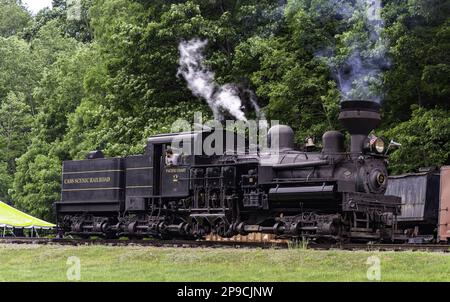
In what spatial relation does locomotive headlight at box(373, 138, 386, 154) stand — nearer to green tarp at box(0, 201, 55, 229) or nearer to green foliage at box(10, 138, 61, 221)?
green tarp at box(0, 201, 55, 229)

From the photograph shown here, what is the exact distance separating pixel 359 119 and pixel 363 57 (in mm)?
7514

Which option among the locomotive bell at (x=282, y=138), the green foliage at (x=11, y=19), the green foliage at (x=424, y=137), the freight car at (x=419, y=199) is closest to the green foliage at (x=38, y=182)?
the green foliage at (x=424, y=137)

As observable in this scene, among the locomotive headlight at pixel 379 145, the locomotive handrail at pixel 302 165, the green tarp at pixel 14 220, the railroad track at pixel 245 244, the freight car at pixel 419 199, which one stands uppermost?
the locomotive headlight at pixel 379 145

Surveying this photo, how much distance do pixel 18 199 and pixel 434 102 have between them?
27178 millimetres

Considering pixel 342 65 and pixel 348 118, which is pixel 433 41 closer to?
pixel 342 65

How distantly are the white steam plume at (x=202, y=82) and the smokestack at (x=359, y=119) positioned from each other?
1246 cm

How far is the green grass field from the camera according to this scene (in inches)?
547

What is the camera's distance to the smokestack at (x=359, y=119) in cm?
1991

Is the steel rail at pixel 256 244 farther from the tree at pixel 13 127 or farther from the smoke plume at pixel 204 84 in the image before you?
the tree at pixel 13 127

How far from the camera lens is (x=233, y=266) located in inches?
619

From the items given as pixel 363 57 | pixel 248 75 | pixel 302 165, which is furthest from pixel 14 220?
pixel 302 165

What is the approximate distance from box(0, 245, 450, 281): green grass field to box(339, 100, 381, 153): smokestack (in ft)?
14.6

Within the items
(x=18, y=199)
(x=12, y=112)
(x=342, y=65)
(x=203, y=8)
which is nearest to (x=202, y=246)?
(x=342, y=65)

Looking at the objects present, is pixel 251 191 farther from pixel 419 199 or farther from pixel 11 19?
pixel 11 19
